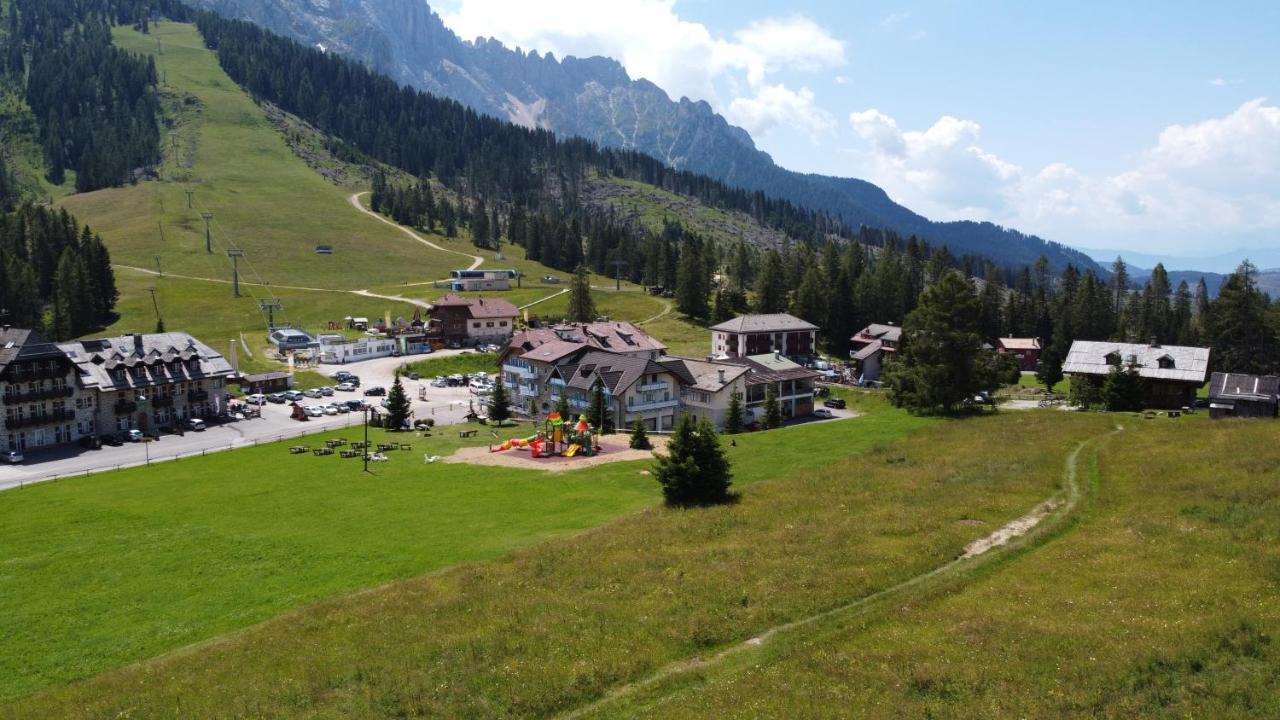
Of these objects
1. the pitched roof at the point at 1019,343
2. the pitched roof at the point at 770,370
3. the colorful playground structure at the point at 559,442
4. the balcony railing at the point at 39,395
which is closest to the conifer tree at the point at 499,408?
the colorful playground structure at the point at 559,442

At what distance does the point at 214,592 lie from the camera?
39562 mm

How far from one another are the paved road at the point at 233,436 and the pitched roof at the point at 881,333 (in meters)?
64.2

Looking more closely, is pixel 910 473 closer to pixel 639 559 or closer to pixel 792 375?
pixel 639 559

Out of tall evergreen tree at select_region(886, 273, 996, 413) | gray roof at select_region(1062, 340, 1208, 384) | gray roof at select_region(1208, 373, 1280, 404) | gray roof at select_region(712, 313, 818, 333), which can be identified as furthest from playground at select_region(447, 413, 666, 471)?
gray roof at select_region(712, 313, 818, 333)

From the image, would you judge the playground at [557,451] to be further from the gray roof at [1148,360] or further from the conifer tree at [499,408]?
the gray roof at [1148,360]

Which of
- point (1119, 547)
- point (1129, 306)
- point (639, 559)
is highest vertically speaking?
point (1129, 306)

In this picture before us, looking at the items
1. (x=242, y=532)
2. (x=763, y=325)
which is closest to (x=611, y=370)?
(x=242, y=532)

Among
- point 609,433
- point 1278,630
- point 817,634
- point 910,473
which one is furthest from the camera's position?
point 609,433

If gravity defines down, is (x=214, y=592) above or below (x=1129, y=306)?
below

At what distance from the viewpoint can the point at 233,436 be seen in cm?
8906

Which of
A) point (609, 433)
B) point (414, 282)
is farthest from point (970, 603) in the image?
point (414, 282)

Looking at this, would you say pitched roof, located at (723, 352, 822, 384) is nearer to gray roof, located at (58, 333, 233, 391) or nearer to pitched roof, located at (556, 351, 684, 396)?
pitched roof, located at (556, 351, 684, 396)

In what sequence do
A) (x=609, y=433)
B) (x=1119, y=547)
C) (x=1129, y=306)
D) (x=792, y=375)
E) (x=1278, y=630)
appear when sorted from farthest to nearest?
(x=1129, y=306) → (x=792, y=375) → (x=609, y=433) → (x=1119, y=547) → (x=1278, y=630)

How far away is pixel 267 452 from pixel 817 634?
65534 mm
